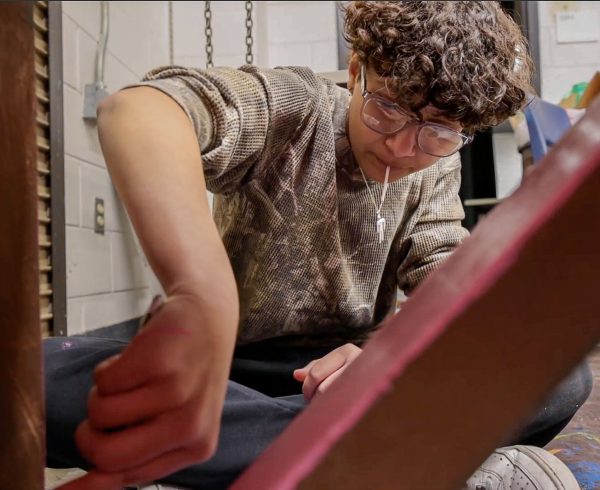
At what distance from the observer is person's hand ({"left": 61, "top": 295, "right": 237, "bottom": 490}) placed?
21cm

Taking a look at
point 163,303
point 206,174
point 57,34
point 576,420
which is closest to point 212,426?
point 163,303

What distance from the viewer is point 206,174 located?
36 cm

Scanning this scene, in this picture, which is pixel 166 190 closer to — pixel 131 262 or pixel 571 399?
pixel 131 262

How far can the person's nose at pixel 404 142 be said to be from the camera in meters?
0.44

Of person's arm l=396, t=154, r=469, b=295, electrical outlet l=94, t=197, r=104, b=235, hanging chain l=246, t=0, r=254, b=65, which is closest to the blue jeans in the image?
person's arm l=396, t=154, r=469, b=295

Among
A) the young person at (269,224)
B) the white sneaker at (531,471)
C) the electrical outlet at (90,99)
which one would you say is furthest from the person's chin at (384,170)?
the electrical outlet at (90,99)

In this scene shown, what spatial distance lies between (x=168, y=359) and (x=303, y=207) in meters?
0.26

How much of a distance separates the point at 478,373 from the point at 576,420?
42cm

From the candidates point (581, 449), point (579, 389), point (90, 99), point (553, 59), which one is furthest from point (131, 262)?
point (553, 59)

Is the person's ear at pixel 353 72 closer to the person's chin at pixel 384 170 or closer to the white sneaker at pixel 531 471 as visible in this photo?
the person's chin at pixel 384 170

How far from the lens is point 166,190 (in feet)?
0.84

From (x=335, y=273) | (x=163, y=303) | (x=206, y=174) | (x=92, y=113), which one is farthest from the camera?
(x=92, y=113)

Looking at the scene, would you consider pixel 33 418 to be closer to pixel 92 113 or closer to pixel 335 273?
pixel 335 273

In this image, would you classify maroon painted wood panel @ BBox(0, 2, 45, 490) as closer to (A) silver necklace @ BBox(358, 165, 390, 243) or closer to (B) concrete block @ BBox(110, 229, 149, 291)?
(B) concrete block @ BBox(110, 229, 149, 291)
